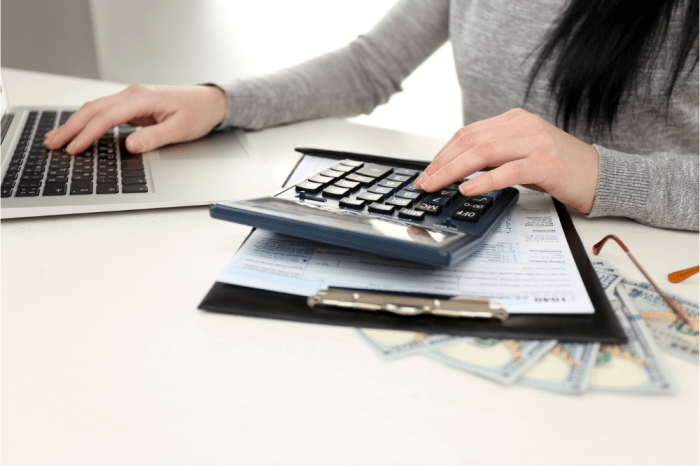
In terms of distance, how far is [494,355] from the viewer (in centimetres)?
33

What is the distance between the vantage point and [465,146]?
1.73ft

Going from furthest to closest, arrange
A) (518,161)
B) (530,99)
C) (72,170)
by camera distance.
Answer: (530,99)
(72,170)
(518,161)

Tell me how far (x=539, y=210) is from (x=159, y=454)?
0.43 m

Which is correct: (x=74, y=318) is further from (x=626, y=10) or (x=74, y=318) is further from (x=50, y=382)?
(x=626, y=10)

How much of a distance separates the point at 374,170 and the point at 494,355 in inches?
10.3

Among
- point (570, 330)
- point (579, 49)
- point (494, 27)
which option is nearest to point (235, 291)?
point (570, 330)

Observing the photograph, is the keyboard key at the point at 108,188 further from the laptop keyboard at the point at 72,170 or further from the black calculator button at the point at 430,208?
the black calculator button at the point at 430,208

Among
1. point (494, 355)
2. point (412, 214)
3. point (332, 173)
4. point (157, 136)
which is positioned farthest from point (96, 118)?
point (494, 355)

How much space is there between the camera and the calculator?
1.23ft

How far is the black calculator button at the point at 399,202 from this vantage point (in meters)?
0.45

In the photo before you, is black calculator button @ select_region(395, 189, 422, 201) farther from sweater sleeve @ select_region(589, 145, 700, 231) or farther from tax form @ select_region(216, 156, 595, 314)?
sweater sleeve @ select_region(589, 145, 700, 231)

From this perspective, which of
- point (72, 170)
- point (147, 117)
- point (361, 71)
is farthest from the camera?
point (361, 71)

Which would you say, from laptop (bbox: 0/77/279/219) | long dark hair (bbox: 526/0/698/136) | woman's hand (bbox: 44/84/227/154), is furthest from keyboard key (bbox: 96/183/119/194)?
long dark hair (bbox: 526/0/698/136)

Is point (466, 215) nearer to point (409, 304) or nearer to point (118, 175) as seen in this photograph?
point (409, 304)
